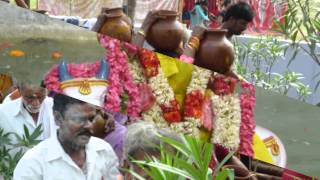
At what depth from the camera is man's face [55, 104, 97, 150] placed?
210 cm

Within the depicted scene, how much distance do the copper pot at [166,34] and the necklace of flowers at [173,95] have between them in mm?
173

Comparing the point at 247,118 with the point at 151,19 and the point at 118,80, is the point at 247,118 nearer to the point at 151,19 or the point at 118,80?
the point at 118,80

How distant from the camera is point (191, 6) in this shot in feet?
25.0

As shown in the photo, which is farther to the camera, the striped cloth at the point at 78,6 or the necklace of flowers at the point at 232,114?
the striped cloth at the point at 78,6

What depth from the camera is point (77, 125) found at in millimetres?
2178

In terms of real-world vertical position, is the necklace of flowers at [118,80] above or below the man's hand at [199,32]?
below

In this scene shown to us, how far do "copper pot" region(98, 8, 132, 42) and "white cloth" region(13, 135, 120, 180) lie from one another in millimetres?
486

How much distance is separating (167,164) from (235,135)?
0.21m

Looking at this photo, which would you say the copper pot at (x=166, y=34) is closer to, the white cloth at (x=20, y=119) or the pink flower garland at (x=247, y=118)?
the pink flower garland at (x=247, y=118)

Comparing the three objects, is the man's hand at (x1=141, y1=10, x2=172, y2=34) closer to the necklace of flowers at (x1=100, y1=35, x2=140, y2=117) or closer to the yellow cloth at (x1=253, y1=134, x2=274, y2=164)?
the necklace of flowers at (x1=100, y1=35, x2=140, y2=117)

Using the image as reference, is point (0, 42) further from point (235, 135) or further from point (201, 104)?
point (235, 135)

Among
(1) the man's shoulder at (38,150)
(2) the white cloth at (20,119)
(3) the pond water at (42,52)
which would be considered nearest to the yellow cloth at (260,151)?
(3) the pond water at (42,52)

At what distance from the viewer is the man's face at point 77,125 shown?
6.88ft

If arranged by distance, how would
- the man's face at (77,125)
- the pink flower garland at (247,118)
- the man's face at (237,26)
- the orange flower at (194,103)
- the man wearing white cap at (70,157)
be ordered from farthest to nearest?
the man's face at (237,26), the man wearing white cap at (70,157), the man's face at (77,125), the orange flower at (194,103), the pink flower garland at (247,118)
